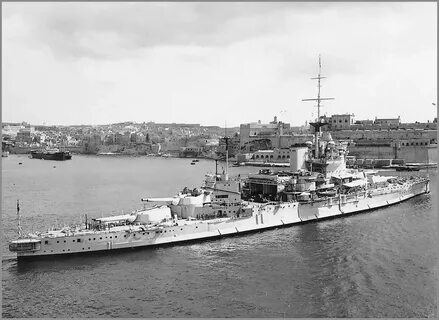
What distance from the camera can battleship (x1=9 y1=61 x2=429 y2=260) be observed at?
65.0 feet

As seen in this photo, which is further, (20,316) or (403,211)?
(403,211)

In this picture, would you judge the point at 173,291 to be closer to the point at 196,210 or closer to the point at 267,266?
the point at 267,266

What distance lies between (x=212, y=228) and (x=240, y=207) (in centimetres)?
228

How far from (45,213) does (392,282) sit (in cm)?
2038

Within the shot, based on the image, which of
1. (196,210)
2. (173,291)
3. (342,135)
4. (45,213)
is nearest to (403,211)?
(196,210)

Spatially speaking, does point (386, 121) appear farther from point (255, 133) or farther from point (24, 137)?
point (24, 137)

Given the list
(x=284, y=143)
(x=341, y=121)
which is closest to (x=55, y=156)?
(x=284, y=143)

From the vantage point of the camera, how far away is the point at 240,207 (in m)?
24.0

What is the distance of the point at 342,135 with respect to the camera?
76625 millimetres

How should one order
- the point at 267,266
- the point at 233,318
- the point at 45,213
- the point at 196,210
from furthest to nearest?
the point at 45,213 < the point at 196,210 < the point at 267,266 < the point at 233,318

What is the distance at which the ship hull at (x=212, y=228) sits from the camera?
765 inches

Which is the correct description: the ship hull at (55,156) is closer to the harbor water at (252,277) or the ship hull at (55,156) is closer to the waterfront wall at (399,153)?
the waterfront wall at (399,153)

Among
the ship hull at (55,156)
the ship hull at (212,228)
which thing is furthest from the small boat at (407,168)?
the ship hull at (55,156)

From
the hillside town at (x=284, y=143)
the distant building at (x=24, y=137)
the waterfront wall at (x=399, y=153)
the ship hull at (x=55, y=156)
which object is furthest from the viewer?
the distant building at (x=24, y=137)
